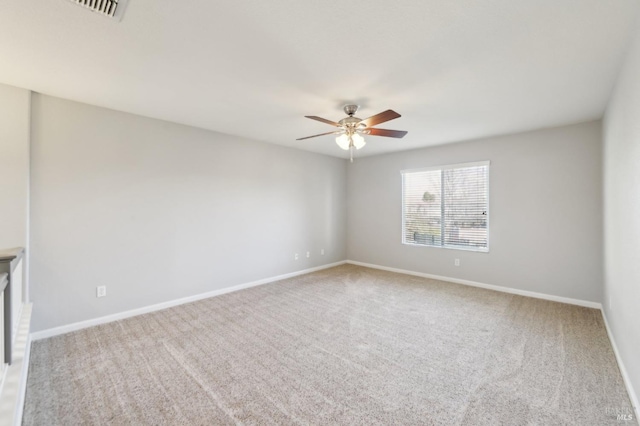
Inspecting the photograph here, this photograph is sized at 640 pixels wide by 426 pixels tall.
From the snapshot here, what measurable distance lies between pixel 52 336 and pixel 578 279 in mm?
6268

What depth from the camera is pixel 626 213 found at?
6.86ft

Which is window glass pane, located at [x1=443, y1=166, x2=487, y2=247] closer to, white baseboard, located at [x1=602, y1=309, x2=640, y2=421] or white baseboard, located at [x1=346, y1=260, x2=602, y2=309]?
white baseboard, located at [x1=346, y1=260, x2=602, y2=309]

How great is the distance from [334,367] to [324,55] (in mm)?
2468

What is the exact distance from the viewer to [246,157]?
4.48m

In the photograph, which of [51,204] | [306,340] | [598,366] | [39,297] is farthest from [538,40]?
[39,297]

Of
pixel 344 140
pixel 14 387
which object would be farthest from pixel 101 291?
pixel 344 140

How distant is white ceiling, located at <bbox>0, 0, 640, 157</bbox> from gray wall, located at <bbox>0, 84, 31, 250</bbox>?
20cm

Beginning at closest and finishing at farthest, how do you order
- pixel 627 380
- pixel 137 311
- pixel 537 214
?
pixel 627 380 → pixel 137 311 → pixel 537 214

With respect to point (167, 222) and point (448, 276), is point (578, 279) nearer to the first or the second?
point (448, 276)

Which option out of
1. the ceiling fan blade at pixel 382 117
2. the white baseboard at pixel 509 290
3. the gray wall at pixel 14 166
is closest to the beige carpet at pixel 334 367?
A: the white baseboard at pixel 509 290

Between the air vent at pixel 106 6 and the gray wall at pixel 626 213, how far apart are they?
3098 millimetres

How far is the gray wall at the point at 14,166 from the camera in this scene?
8.38 feet

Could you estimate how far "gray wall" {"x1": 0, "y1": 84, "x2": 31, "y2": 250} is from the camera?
255 centimetres

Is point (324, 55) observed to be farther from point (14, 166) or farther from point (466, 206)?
point (466, 206)
